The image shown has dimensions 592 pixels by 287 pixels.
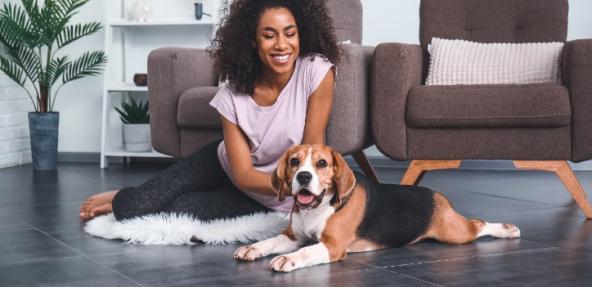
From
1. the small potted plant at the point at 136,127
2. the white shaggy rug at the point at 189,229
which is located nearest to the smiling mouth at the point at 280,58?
the white shaggy rug at the point at 189,229

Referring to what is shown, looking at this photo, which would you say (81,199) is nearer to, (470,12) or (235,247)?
(235,247)

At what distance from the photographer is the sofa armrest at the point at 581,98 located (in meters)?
3.03

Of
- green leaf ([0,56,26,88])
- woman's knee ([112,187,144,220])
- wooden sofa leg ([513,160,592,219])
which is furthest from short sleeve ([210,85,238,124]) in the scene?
green leaf ([0,56,26,88])

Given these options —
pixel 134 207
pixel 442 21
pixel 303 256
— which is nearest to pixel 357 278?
pixel 303 256

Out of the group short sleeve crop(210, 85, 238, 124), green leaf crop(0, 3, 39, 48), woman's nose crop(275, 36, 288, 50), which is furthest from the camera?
green leaf crop(0, 3, 39, 48)

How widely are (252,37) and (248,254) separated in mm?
840

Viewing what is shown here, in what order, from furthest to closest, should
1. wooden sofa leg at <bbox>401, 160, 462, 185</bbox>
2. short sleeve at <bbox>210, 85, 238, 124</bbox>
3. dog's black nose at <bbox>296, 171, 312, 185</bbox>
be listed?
wooden sofa leg at <bbox>401, 160, 462, 185</bbox>, short sleeve at <bbox>210, 85, 238, 124</bbox>, dog's black nose at <bbox>296, 171, 312, 185</bbox>

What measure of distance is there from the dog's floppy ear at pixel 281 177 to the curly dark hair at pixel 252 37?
49cm

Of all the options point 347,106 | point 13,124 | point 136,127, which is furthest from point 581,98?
point 13,124

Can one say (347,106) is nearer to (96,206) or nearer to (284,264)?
(96,206)

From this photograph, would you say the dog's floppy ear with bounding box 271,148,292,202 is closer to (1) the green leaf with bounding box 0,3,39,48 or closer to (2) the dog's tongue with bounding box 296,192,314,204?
(2) the dog's tongue with bounding box 296,192,314,204

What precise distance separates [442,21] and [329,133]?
3.64ft

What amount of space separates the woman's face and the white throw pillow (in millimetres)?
1200

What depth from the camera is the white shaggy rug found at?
8.50ft
